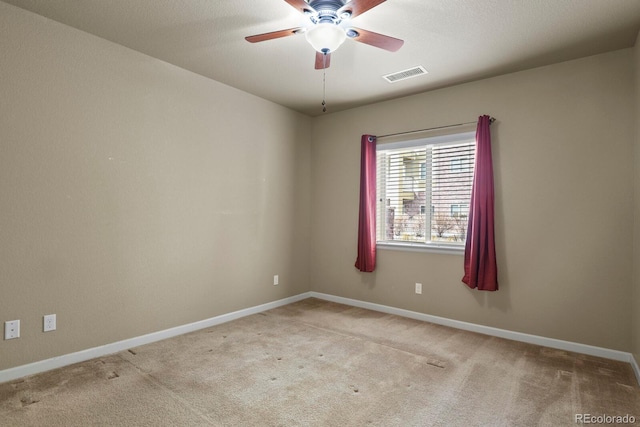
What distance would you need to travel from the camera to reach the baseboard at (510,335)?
300 cm

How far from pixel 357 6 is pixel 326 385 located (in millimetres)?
2495

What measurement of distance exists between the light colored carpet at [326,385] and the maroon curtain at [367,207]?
1.17m

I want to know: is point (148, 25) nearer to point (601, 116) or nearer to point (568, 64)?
point (568, 64)

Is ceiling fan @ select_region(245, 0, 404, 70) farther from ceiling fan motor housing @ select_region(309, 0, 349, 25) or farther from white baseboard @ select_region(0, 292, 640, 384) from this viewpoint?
white baseboard @ select_region(0, 292, 640, 384)

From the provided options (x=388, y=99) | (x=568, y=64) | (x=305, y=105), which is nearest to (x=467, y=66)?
(x=568, y=64)

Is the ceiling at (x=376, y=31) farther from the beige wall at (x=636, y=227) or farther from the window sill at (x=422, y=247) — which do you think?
the window sill at (x=422, y=247)

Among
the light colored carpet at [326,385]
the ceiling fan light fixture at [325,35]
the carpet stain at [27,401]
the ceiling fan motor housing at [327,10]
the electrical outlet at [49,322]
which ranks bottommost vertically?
the light colored carpet at [326,385]

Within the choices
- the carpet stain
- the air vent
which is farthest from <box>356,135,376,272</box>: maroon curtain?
the carpet stain

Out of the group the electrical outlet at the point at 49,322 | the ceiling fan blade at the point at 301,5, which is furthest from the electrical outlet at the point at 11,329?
the ceiling fan blade at the point at 301,5

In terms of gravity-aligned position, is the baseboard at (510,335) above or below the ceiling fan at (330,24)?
below

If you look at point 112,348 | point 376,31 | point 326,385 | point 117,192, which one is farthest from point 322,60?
point 112,348

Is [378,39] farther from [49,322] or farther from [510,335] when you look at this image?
[49,322]

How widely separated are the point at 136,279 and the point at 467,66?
373cm

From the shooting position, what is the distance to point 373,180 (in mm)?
4531
